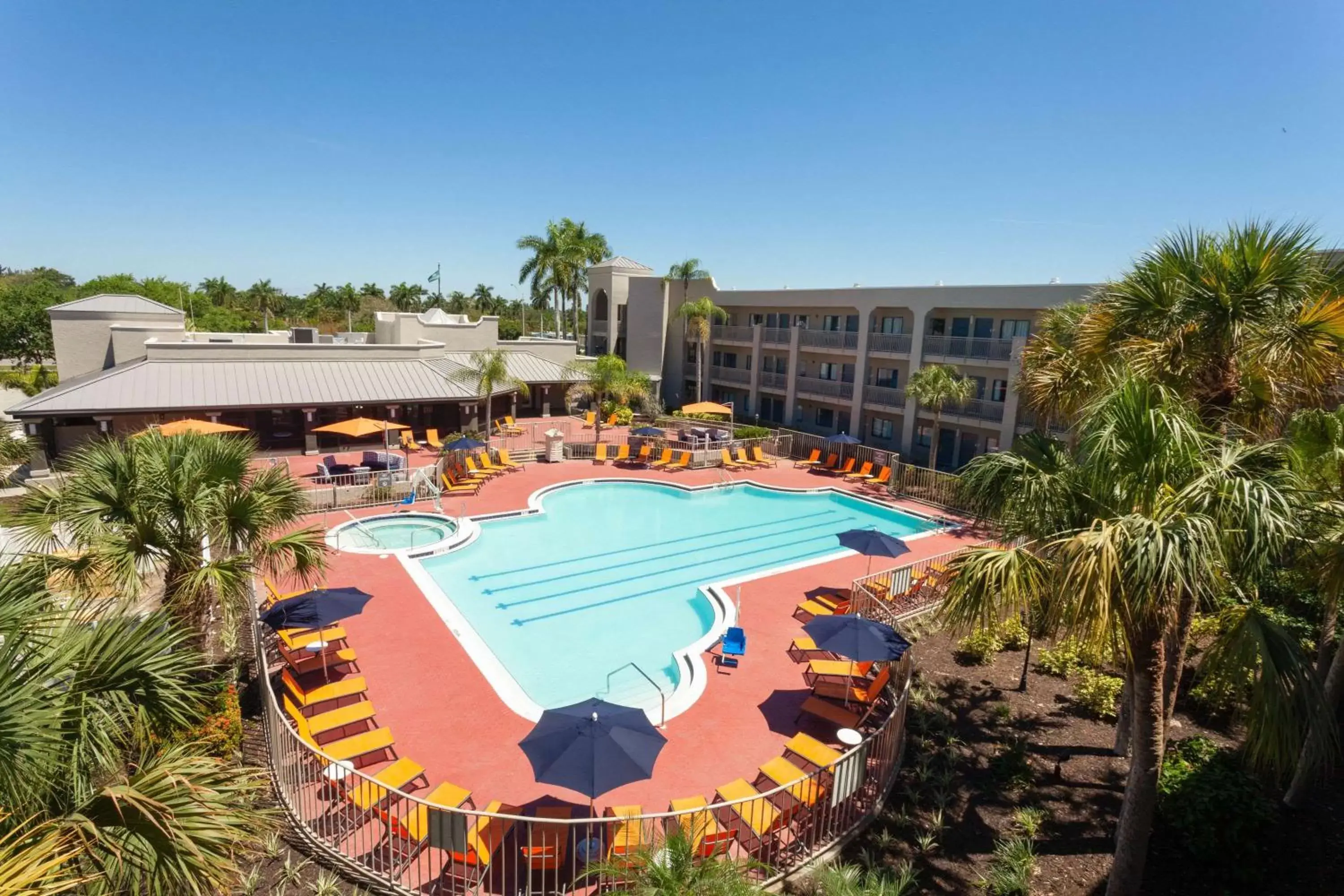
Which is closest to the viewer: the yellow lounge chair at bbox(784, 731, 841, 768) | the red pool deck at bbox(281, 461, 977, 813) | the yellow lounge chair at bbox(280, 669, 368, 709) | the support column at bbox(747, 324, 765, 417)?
the yellow lounge chair at bbox(784, 731, 841, 768)

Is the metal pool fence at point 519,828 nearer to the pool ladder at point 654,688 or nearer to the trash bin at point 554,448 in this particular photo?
the pool ladder at point 654,688

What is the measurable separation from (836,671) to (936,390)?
1933 centimetres

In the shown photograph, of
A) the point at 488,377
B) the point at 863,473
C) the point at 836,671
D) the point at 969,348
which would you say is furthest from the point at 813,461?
the point at 836,671

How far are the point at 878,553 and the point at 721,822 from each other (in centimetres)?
905

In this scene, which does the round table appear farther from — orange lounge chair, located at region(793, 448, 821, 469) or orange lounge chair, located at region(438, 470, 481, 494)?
orange lounge chair, located at region(793, 448, 821, 469)

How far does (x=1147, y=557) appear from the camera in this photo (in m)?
5.77

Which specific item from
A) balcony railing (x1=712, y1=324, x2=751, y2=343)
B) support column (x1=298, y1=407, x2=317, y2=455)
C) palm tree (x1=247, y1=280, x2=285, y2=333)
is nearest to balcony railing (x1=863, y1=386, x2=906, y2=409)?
balcony railing (x1=712, y1=324, x2=751, y2=343)

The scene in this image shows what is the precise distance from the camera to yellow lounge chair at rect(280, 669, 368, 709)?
36.3ft

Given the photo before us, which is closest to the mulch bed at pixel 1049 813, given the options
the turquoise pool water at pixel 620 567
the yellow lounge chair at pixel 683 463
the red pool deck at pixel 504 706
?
the red pool deck at pixel 504 706

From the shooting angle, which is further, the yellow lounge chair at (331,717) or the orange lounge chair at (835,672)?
the orange lounge chair at (835,672)

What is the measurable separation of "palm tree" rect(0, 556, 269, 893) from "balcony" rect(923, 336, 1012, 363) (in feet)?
99.4

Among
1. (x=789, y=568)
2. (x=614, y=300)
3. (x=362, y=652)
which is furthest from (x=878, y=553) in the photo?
(x=614, y=300)

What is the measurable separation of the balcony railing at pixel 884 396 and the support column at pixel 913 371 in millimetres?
546

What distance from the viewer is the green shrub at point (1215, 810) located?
→ 7.82 m
